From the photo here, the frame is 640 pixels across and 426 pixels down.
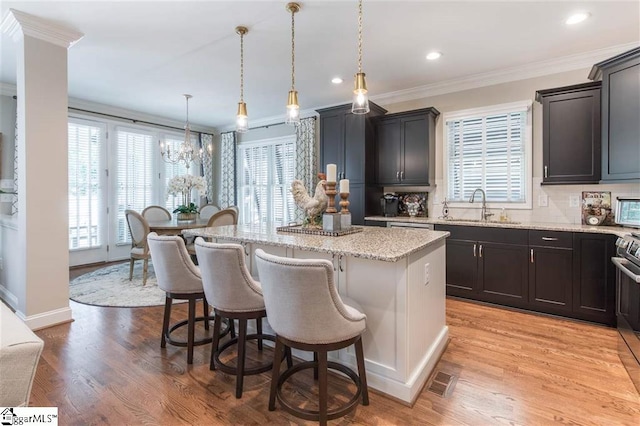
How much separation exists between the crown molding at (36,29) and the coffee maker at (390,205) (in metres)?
4.01

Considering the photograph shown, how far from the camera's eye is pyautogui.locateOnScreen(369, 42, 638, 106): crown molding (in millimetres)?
3509

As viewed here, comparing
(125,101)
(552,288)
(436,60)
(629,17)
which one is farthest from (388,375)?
(125,101)

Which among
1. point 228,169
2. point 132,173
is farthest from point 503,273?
point 132,173

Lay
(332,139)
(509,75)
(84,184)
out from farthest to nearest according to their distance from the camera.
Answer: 1. (84,184)
2. (332,139)
3. (509,75)

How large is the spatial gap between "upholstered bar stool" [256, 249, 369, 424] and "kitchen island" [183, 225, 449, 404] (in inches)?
11.9

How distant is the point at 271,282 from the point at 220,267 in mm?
448

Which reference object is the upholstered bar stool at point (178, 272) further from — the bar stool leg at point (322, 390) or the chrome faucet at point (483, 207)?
the chrome faucet at point (483, 207)

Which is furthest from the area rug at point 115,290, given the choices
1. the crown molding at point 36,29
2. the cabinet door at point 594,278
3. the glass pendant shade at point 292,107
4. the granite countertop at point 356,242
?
the cabinet door at point 594,278

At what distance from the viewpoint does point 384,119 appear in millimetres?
4684

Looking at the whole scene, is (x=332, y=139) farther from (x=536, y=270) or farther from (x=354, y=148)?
(x=536, y=270)

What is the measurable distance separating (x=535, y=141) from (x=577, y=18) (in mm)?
1352

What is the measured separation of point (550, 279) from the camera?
3.32 m

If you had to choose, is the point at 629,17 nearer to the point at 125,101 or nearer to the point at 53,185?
the point at 53,185

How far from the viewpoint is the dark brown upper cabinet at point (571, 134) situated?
11.0 ft
